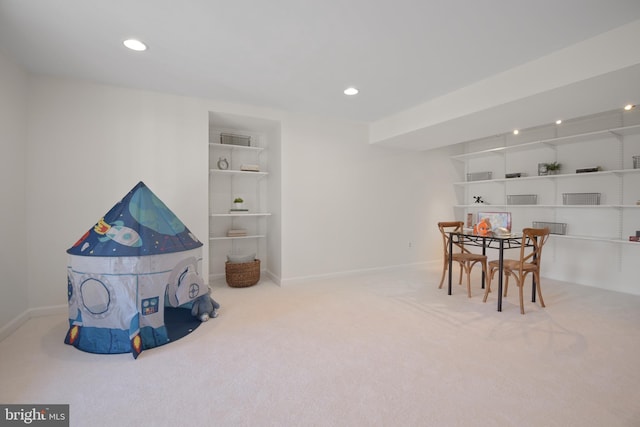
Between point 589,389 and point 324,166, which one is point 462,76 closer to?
point 324,166

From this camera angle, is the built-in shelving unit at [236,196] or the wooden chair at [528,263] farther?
the built-in shelving unit at [236,196]

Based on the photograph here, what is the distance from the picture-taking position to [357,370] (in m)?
1.99

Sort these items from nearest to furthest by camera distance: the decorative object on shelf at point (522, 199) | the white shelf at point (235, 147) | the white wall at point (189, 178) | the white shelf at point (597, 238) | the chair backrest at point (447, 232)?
the white wall at point (189, 178), the white shelf at point (597, 238), the chair backrest at point (447, 232), the white shelf at point (235, 147), the decorative object on shelf at point (522, 199)

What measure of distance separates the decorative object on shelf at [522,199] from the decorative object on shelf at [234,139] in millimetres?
4434

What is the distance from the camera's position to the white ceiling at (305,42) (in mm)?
1951

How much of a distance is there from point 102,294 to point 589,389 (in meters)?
3.42

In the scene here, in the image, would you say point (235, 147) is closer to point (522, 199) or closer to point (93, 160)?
point (93, 160)

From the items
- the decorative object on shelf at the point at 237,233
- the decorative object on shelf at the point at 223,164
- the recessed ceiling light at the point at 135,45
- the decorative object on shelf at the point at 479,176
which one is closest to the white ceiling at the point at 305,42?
the recessed ceiling light at the point at 135,45

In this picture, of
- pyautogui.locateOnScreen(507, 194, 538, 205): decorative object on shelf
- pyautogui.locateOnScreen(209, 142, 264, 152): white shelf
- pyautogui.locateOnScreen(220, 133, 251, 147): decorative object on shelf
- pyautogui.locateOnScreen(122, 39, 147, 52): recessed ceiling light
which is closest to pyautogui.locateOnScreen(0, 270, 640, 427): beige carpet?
pyautogui.locateOnScreen(507, 194, 538, 205): decorative object on shelf

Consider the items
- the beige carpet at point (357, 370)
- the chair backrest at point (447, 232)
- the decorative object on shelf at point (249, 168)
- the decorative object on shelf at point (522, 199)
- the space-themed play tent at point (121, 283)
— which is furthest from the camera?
the decorative object on shelf at point (522, 199)

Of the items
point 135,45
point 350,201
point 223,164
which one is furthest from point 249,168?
point 135,45

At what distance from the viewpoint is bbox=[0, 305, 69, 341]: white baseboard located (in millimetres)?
2488

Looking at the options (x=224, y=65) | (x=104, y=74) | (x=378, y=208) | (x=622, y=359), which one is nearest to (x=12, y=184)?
(x=104, y=74)

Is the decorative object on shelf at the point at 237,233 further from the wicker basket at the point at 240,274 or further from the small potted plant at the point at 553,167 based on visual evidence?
the small potted plant at the point at 553,167
